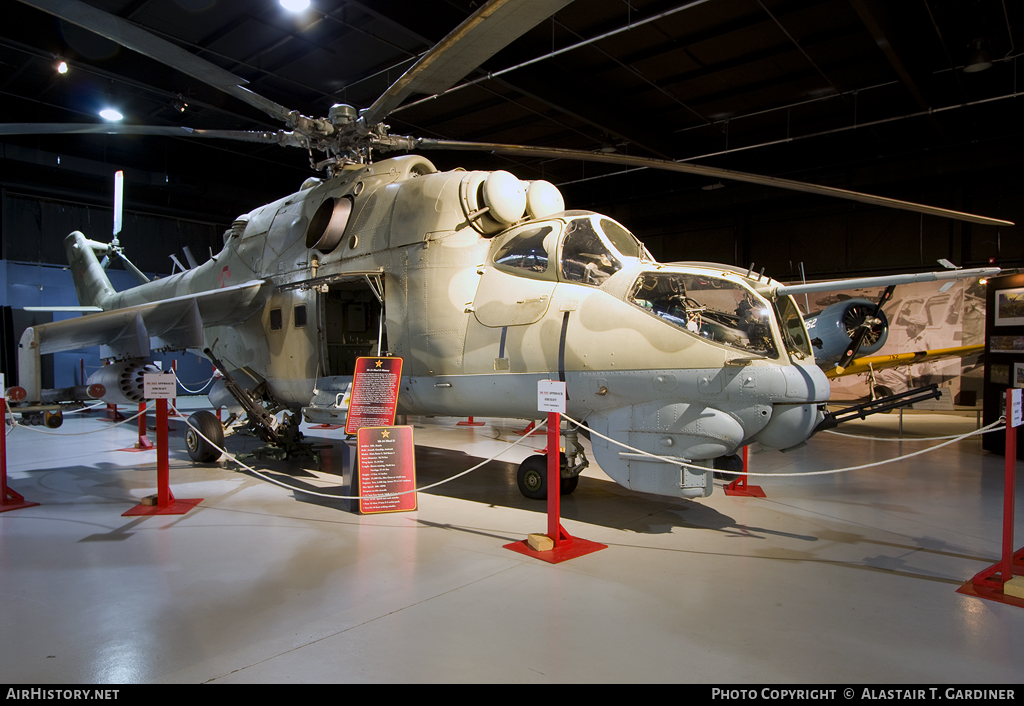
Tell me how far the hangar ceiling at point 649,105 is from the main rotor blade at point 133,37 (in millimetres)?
4348

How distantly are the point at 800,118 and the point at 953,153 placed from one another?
4193 mm

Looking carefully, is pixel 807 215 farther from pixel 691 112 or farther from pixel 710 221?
pixel 691 112

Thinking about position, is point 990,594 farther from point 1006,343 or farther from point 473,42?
point 1006,343

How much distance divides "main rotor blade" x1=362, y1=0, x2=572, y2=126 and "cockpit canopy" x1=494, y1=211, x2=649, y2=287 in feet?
5.68

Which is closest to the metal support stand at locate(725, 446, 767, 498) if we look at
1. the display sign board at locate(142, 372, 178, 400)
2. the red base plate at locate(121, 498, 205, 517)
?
the red base plate at locate(121, 498, 205, 517)

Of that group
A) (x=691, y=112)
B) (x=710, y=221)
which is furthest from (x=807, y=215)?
(x=691, y=112)

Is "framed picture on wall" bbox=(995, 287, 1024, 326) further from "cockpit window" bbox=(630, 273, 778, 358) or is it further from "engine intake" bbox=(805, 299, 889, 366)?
"cockpit window" bbox=(630, 273, 778, 358)

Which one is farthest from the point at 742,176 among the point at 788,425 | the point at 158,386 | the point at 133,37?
the point at 158,386

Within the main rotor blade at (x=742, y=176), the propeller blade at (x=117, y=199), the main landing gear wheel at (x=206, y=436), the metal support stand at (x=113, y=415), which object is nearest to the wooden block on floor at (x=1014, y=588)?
the main rotor blade at (x=742, y=176)

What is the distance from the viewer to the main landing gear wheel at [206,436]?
8.77 metres

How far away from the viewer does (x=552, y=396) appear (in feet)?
15.6

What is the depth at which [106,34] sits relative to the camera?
477cm

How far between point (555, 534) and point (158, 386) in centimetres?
451

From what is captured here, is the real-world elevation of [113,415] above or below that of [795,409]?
below
